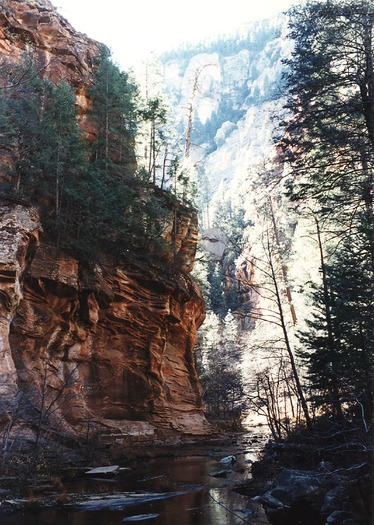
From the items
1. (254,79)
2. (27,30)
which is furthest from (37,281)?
(254,79)

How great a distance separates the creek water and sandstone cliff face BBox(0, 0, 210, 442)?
368 centimetres

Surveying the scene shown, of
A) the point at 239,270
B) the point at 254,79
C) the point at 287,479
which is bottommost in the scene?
the point at 287,479

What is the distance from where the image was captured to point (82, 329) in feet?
68.8

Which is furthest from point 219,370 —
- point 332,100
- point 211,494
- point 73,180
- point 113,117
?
point 332,100

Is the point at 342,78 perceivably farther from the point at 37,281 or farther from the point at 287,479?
the point at 37,281

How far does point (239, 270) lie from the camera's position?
57531 mm

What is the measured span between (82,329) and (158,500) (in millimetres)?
12230

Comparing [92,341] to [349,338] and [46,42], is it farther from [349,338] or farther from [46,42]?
[46,42]

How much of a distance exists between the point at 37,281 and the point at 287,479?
45.7 feet

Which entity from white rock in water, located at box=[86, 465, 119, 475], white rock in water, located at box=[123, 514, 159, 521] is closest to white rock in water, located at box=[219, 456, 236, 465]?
white rock in water, located at box=[86, 465, 119, 475]

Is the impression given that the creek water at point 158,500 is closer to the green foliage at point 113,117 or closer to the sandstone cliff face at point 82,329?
the sandstone cliff face at point 82,329

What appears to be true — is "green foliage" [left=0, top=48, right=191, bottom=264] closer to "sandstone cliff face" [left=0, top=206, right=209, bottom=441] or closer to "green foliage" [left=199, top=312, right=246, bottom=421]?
"sandstone cliff face" [left=0, top=206, right=209, bottom=441]

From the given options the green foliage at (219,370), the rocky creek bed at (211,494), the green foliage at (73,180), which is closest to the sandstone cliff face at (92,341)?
the green foliage at (73,180)

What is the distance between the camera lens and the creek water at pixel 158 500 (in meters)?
8.12
